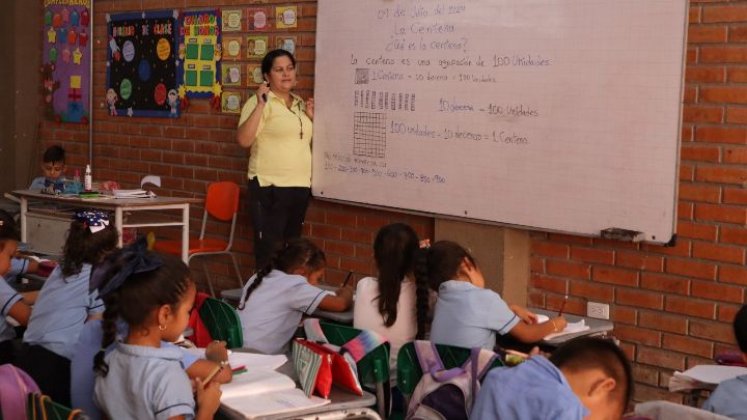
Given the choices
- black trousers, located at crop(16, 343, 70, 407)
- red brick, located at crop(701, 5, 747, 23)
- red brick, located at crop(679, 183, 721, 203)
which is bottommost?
black trousers, located at crop(16, 343, 70, 407)

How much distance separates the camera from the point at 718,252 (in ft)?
15.6

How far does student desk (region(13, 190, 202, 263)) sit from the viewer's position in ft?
21.5

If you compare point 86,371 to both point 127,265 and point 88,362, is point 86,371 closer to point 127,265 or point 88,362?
point 88,362

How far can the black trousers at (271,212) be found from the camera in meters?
6.61

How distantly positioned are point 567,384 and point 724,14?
287 cm

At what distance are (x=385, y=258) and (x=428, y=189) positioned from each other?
1.67 m

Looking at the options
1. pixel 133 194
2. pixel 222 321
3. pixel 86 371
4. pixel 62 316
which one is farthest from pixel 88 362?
Answer: pixel 133 194

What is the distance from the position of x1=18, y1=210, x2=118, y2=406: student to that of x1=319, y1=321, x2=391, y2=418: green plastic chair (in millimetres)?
888

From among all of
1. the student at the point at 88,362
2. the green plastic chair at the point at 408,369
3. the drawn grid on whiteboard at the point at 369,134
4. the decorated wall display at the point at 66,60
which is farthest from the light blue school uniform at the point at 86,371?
the decorated wall display at the point at 66,60

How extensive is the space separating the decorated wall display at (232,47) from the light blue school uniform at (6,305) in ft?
11.0

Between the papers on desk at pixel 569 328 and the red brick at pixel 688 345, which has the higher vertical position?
the papers on desk at pixel 569 328

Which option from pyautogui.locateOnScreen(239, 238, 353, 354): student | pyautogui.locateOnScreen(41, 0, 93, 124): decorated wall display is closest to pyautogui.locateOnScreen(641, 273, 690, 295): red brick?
pyautogui.locateOnScreen(239, 238, 353, 354): student

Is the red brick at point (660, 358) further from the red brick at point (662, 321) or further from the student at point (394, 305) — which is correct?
the student at point (394, 305)

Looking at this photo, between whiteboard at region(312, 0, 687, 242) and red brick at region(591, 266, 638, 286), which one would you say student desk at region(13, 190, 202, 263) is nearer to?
whiteboard at region(312, 0, 687, 242)
